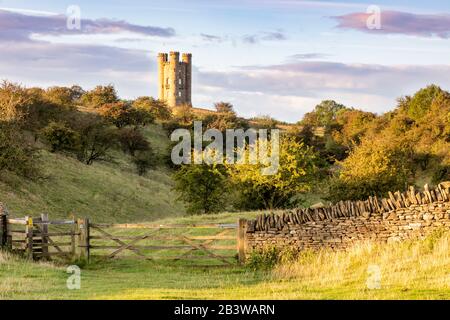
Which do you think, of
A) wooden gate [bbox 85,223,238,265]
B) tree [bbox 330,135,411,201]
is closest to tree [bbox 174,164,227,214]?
tree [bbox 330,135,411,201]

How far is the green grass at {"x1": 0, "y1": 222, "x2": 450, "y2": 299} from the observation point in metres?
16.6

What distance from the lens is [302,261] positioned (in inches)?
940

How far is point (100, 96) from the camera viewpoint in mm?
99188

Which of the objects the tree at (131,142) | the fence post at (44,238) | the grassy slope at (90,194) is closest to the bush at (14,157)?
the grassy slope at (90,194)

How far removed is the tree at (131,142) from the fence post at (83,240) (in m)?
48.3

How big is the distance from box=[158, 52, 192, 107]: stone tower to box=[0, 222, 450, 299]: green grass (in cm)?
15238

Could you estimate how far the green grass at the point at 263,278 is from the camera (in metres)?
16.6

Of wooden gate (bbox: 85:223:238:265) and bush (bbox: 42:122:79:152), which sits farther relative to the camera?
bush (bbox: 42:122:79:152)

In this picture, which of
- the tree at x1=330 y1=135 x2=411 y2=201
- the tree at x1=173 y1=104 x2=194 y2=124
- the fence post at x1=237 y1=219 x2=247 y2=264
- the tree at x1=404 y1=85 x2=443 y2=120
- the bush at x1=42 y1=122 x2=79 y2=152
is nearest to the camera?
the fence post at x1=237 y1=219 x2=247 y2=264

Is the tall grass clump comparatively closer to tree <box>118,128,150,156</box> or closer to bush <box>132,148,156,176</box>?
Answer: bush <box>132,148,156,176</box>

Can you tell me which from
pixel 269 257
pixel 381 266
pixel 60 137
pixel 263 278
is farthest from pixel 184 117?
pixel 381 266
